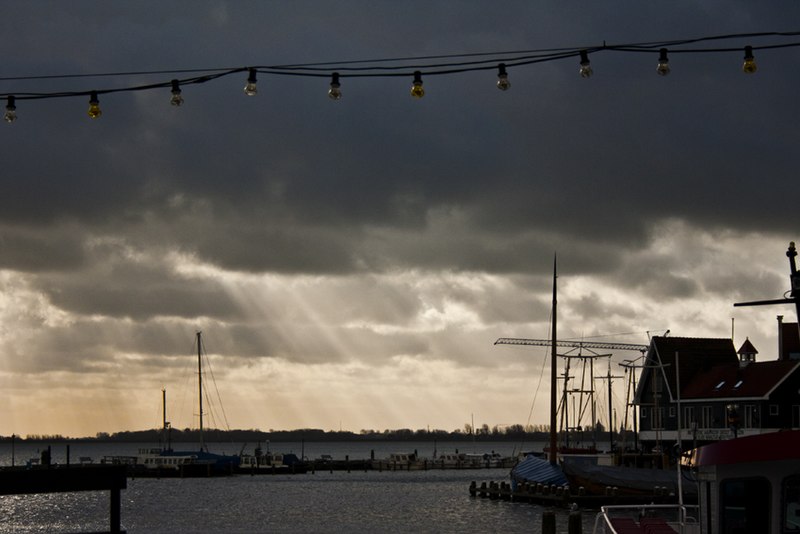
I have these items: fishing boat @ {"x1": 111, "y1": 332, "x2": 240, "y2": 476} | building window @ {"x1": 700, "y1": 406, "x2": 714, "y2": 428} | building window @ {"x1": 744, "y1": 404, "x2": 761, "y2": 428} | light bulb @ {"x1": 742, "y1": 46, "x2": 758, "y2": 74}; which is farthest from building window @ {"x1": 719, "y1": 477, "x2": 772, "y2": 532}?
fishing boat @ {"x1": 111, "y1": 332, "x2": 240, "y2": 476}

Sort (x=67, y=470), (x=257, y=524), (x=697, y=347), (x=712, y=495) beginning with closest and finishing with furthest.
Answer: (x=712, y=495)
(x=67, y=470)
(x=257, y=524)
(x=697, y=347)

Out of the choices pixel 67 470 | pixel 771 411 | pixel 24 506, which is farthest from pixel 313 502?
pixel 67 470

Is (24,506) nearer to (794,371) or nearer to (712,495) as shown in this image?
(794,371)

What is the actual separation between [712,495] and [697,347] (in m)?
81.2

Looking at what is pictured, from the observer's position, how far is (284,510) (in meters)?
97.6

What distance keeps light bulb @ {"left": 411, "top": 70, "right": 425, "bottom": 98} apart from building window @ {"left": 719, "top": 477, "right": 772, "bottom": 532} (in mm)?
8574

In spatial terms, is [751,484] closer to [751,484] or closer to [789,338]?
[751,484]

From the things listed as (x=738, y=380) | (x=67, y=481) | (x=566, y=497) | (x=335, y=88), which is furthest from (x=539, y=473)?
(x=335, y=88)

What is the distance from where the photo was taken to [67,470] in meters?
29.7

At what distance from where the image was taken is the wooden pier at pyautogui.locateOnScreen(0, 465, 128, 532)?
29.4 meters

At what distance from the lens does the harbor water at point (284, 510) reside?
79.2 metres

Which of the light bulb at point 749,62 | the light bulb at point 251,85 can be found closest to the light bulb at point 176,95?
the light bulb at point 251,85

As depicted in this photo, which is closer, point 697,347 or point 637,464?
point 637,464

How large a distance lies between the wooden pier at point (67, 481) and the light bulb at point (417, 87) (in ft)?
44.0
